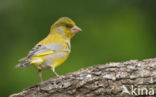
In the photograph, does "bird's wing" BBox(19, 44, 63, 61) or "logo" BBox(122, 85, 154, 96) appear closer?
"logo" BBox(122, 85, 154, 96)

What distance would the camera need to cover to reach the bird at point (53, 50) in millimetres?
7078

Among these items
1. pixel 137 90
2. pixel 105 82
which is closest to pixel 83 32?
pixel 105 82

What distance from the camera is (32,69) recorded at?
880 centimetres

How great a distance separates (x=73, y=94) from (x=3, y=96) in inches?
120

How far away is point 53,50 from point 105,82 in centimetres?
129

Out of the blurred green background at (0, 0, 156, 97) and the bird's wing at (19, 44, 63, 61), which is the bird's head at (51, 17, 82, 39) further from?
the blurred green background at (0, 0, 156, 97)

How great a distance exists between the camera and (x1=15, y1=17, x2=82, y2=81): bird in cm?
708

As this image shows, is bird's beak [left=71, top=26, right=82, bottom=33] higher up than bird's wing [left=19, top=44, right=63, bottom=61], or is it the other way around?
bird's beak [left=71, top=26, right=82, bottom=33]

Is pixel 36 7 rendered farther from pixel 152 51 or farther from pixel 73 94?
pixel 73 94

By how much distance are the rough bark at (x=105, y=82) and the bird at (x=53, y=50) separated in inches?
22.3

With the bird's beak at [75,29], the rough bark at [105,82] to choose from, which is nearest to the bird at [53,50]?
the bird's beak at [75,29]

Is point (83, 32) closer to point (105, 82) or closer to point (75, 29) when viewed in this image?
point (75, 29)

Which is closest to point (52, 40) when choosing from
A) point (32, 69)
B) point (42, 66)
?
point (42, 66)

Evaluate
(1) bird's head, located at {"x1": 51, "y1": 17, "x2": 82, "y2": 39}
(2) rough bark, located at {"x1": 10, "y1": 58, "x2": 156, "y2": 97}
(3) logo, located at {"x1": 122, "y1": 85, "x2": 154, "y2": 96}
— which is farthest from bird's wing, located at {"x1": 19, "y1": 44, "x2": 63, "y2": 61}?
(3) logo, located at {"x1": 122, "y1": 85, "x2": 154, "y2": 96}
